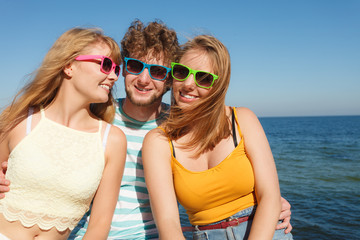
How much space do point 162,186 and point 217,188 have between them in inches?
21.9

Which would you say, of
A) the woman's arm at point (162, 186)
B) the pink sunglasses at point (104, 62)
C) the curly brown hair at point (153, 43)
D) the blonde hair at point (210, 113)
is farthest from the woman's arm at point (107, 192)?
the curly brown hair at point (153, 43)

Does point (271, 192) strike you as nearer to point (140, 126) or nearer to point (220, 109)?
point (220, 109)

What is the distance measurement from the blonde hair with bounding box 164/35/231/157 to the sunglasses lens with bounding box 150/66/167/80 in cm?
67

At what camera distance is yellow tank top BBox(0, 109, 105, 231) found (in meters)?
2.69

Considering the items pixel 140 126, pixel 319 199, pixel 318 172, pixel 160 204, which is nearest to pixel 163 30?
pixel 140 126

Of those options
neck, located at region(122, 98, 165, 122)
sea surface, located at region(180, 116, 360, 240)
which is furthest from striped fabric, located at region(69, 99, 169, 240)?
sea surface, located at region(180, 116, 360, 240)

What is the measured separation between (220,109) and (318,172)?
1802 cm

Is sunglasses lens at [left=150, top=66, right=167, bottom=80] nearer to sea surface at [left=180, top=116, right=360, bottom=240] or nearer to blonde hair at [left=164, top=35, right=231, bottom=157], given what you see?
blonde hair at [left=164, top=35, right=231, bottom=157]

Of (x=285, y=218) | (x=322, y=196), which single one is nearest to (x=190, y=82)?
(x=285, y=218)

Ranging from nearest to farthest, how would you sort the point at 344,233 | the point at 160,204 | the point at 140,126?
the point at 160,204
the point at 140,126
the point at 344,233

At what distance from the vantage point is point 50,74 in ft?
9.69

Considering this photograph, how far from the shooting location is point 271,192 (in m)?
2.91

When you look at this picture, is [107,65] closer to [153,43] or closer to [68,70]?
[68,70]

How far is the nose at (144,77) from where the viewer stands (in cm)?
363
